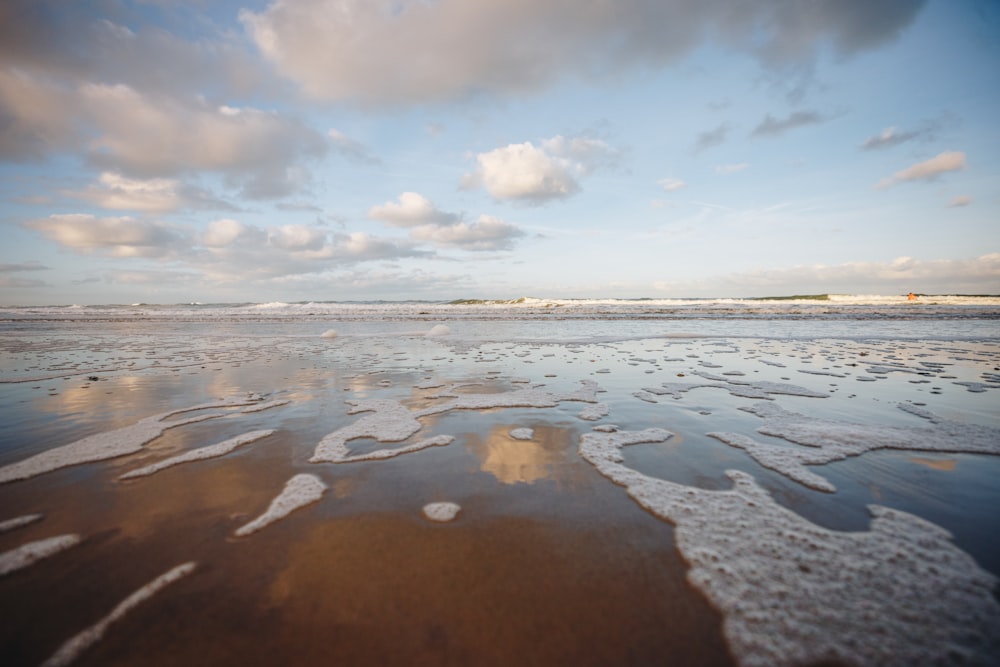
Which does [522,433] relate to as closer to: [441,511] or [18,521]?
[441,511]

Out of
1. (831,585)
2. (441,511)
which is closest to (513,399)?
(441,511)

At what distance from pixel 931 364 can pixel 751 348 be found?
3565 mm

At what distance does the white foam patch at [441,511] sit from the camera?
266cm

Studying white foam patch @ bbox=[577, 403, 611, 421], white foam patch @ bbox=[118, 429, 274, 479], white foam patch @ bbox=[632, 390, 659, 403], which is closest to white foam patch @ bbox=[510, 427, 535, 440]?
white foam patch @ bbox=[577, 403, 611, 421]

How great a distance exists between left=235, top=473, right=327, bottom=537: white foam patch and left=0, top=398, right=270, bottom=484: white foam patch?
2.02 meters

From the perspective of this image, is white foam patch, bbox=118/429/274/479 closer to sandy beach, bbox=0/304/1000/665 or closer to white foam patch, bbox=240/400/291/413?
sandy beach, bbox=0/304/1000/665

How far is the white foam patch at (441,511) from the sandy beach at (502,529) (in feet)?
0.05

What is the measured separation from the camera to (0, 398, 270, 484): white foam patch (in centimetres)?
335

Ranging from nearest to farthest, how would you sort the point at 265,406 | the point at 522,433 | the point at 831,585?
the point at 831,585 < the point at 522,433 < the point at 265,406

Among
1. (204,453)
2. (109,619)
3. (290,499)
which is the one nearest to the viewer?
(109,619)

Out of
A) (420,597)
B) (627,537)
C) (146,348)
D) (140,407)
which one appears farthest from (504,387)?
(146,348)

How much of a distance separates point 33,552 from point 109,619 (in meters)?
1.03

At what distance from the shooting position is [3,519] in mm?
2594

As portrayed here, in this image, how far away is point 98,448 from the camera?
12.6 ft
